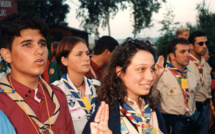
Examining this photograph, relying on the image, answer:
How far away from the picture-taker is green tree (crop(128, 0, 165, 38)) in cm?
3166

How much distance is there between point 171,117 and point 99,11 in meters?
31.0

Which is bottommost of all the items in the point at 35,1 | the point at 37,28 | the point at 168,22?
the point at 37,28

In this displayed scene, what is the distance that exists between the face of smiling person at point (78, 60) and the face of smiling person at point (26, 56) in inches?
43.2

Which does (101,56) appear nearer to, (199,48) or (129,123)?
(199,48)

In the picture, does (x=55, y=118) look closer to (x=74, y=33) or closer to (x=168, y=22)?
(x=168, y=22)

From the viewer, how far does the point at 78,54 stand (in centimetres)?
291

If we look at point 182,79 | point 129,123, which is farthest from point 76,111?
point 182,79

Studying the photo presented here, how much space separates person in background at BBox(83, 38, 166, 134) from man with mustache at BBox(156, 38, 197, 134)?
1.36 meters

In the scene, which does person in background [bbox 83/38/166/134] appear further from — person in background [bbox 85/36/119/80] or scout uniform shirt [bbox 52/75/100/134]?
person in background [bbox 85/36/119/80]

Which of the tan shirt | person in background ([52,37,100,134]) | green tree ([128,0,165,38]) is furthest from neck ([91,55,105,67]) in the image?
green tree ([128,0,165,38])

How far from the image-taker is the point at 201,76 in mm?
4285

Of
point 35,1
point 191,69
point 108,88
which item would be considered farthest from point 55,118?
point 35,1

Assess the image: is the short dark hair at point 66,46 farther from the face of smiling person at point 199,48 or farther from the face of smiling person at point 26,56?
the face of smiling person at point 199,48

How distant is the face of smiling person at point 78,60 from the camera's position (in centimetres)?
288
